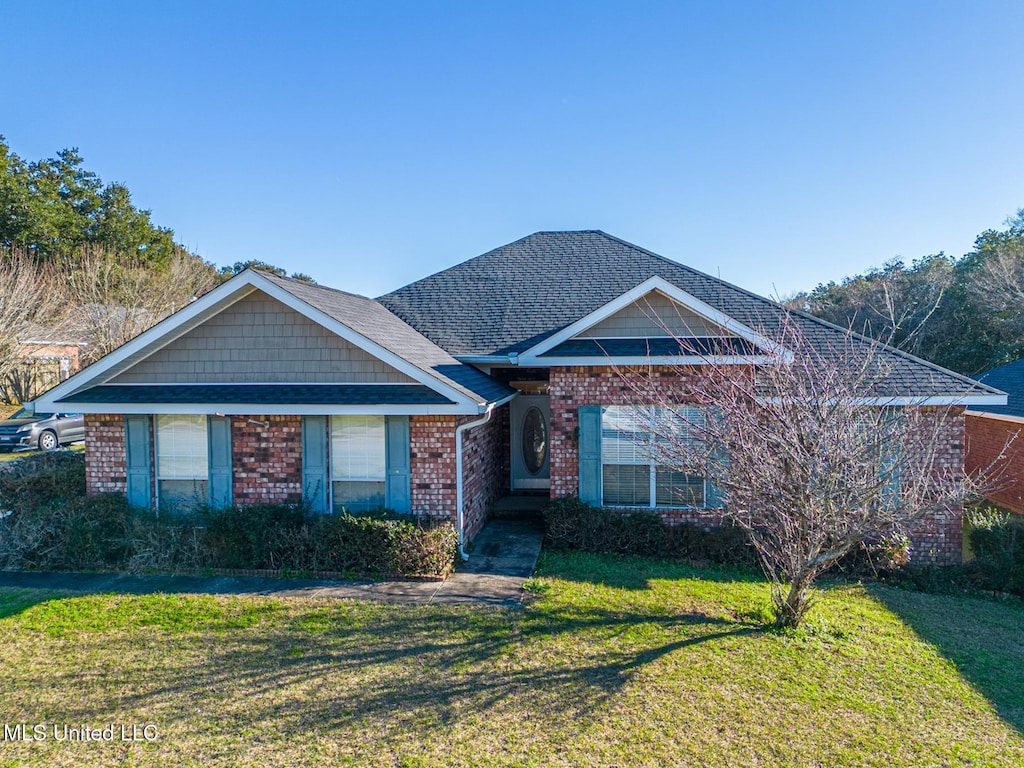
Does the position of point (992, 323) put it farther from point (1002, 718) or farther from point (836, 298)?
point (1002, 718)

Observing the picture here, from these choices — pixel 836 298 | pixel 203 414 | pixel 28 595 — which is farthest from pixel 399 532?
pixel 836 298

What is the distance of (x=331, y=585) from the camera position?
888 centimetres

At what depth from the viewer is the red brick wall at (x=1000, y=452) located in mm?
13906

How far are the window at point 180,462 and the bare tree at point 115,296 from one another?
19.7m

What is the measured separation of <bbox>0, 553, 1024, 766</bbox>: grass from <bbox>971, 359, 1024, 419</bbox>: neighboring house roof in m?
8.34

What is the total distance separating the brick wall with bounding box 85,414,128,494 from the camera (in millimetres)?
10766

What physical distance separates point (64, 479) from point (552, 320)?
1036 cm

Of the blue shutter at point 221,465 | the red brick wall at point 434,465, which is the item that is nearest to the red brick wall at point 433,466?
the red brick wall at point 434,465

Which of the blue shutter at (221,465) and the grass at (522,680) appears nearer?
the grass at (522,680)

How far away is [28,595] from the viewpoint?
27.9 feet

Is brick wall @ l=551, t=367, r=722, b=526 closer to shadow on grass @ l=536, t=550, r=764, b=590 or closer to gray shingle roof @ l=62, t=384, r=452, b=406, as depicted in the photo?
shadow on grass @ l=536, t=550, r=764, b=590

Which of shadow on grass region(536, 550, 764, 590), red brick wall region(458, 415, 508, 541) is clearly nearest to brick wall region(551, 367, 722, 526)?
shadow on grass region(536, 550, 764, 590)

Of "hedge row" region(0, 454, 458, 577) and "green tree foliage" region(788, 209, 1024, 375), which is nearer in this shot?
"hedge row" region(0, 454, 458, 577)

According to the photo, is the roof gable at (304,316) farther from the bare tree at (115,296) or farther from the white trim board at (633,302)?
the bare tree at (115,296)
